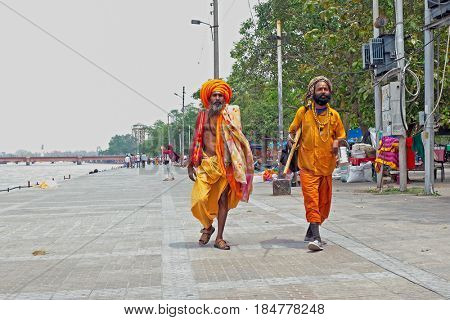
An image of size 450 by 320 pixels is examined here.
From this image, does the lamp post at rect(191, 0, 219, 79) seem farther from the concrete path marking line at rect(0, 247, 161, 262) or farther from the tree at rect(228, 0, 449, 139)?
the concrete path marking line at rect(0, 247, 161, 262)

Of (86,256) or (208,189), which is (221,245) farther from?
(86,256)

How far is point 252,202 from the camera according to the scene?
13711mm

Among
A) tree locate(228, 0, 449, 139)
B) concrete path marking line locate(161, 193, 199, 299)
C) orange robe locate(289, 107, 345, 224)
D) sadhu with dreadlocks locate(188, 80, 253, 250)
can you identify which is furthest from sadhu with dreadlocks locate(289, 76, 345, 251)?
tree locate(228, 0, 449, 139)

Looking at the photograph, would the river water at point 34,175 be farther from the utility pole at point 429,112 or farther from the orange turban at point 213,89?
the orange turban at point 213,89

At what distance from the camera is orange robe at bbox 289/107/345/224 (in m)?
6.73

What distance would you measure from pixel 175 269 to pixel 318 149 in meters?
2.21

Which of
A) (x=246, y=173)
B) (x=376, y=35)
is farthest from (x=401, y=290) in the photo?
(x=376, y=35)

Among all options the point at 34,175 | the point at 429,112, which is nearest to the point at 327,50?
the point at 429,112

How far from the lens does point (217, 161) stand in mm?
6938

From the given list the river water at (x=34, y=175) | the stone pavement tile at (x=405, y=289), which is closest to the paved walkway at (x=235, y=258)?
the stone pavement tile at (x=405, y=289)

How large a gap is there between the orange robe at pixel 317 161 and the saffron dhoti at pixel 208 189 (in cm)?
88

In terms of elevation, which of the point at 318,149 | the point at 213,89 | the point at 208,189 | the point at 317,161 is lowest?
the point at 208,189

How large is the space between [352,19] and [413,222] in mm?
11885
